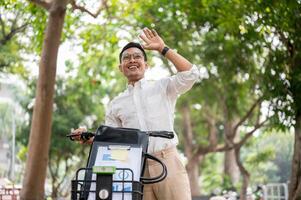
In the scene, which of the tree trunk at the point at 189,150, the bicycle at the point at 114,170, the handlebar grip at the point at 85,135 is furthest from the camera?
the tree trunk at the point at 189,150

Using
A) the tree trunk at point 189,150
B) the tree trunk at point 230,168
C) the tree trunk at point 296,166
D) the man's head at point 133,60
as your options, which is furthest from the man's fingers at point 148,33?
the tree trunk at point 230,168

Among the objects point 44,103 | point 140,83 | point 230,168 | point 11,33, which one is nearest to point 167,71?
point 11,33

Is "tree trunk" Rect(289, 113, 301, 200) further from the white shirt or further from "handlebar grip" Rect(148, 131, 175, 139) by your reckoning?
"handlebar grip" Rect(148, 131, 175, 139)

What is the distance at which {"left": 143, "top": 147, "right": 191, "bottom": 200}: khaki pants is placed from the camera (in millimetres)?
2939

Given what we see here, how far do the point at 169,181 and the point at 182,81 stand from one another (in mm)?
545

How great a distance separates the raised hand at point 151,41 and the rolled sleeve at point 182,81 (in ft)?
0.60

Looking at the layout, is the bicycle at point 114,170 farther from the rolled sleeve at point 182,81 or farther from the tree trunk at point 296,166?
the tree trunk at point 296,166

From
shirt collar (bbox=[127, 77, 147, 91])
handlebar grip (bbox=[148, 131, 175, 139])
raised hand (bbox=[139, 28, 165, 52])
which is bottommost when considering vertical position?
handlebar grip (bbox=[148, 131, 175, 139])

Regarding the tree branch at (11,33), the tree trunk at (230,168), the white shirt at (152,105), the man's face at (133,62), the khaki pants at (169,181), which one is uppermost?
the tree branch at (11,33)

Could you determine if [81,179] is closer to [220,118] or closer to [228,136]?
[228,136]

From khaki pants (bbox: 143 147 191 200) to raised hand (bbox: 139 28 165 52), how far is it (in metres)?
0.55

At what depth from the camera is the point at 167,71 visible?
15656 millimetres

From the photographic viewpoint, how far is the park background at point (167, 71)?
275 inches

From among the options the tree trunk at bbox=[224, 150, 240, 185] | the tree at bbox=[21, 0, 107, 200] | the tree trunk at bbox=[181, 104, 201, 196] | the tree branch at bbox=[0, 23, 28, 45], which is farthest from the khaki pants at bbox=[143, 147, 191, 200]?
the tree trunk at bbox=[224, 150, 240, 185]
